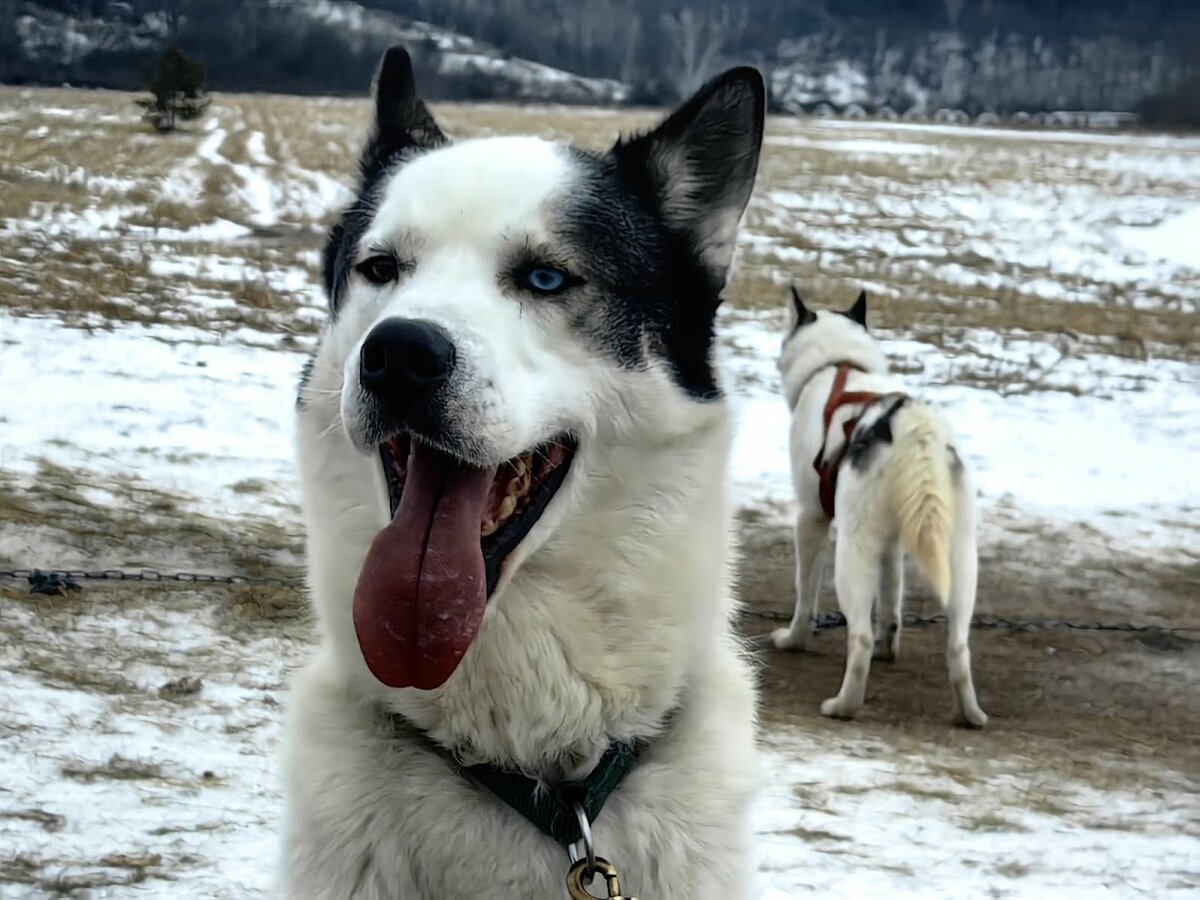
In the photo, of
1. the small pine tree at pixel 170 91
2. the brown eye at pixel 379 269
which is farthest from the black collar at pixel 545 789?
the small pine tree at pixel 170 91

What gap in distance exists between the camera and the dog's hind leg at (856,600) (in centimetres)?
568

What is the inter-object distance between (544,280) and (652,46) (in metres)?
41.9

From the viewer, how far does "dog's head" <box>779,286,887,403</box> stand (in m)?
7.18

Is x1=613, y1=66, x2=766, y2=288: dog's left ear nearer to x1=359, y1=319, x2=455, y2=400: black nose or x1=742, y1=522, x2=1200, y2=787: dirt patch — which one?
x1=359, y1=319, x2=455, y2=400: black nose

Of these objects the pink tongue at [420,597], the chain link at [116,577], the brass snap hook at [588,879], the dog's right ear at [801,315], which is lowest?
the chain link at [116,577]

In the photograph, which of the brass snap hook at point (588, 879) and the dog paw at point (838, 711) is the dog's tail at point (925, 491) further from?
the brass snap hook at point (588, 879)

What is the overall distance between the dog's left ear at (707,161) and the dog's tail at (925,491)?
3.11 metres

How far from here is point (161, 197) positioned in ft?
56.2

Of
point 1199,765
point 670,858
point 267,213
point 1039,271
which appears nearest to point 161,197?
point 267,213

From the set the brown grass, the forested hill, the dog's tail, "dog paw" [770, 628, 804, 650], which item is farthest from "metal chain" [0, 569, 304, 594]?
the forested hill

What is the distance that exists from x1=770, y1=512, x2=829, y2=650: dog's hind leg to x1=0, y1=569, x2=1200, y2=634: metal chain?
0.75 feet

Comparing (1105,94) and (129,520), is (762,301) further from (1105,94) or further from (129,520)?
(1105,94)

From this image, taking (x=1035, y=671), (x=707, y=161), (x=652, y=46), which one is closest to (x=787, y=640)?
(x=1035, y=671)

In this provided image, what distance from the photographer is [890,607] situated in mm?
6418
